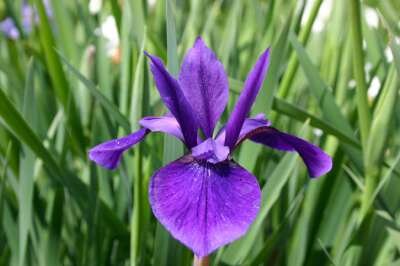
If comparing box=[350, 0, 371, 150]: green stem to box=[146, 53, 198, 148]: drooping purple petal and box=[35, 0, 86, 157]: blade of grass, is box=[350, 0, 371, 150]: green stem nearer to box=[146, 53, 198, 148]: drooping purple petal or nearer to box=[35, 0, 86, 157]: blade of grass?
box=[146, 53, 198, 148]: drooping purple petal

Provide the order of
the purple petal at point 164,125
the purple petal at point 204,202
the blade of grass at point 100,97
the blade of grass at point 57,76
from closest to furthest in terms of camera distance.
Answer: the purple petal at point 204,202 → the purple petal at point 164,125 → the blade of grass at point 100,97 → the blade of grass at point 57,76

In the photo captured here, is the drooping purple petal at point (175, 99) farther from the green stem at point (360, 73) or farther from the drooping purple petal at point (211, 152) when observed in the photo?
the green stem at point (360, 73)

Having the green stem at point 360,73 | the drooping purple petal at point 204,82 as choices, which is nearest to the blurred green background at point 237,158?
the green stem at point 360,73

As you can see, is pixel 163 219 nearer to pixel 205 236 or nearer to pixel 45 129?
pixel 205 236


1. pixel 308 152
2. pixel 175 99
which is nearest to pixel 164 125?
pixel 175 99

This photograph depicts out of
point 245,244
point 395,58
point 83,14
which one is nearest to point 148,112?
point 245,244

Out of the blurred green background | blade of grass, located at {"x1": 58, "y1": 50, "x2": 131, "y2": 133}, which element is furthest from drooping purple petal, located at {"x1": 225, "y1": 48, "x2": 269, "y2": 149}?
blade of grass, located at {"x1": 58, "y1": 50, "x2": 131, "y2": 133}

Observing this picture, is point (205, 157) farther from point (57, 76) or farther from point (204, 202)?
point (57, 76)
